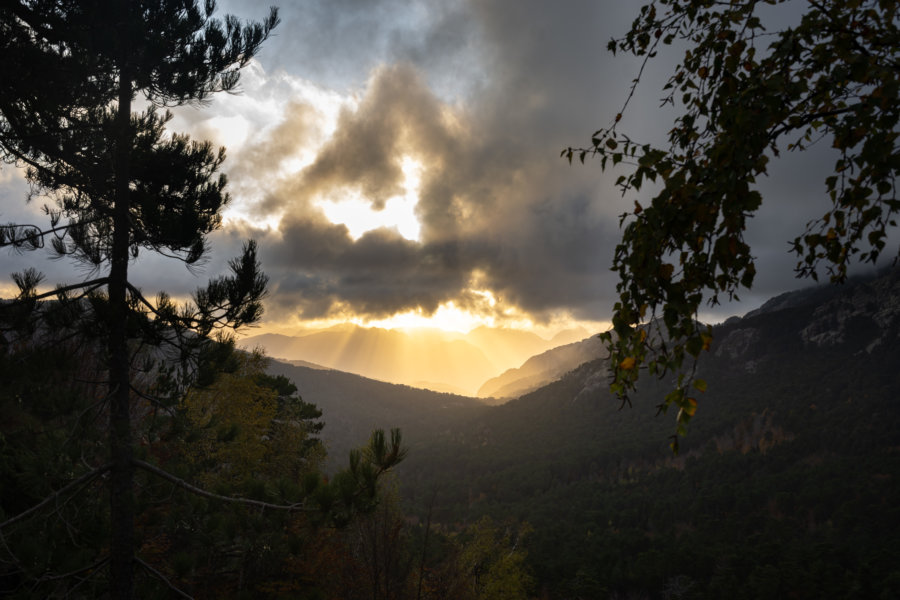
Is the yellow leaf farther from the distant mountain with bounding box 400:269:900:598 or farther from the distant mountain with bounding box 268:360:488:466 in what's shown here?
the distant mountain with bounding box 268:360:488:466

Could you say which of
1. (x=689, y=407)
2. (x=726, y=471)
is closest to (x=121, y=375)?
(x=689, y=407)

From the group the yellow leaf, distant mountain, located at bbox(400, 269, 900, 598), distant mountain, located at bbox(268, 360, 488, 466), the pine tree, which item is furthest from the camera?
distant mountain, located at bbox(268, 360, 488, 466)

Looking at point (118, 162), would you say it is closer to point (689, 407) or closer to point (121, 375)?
point (121, 375)

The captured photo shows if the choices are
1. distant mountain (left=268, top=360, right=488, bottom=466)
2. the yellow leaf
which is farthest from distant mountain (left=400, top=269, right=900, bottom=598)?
the yellow leaf

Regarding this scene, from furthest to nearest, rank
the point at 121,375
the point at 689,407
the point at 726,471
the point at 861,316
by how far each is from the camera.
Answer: the point at 861,316 < the point at 726,471 < the point at 121,375 < the point at 689,407

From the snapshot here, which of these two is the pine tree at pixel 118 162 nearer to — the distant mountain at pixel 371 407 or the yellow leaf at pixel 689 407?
the yellow leaf at pixel 689 407

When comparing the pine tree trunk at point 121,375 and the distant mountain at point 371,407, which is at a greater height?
the pine tree trunk at point 121,375

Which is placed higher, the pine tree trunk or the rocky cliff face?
the rocky cliff face

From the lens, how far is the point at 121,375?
18.0 ft

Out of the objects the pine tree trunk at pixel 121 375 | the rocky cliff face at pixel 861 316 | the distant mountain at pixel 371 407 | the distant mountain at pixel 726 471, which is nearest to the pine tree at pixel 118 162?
the pine tree trunk at pixel 121 375

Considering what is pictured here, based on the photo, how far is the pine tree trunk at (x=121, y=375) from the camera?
522cm

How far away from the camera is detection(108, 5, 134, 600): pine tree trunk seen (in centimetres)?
522

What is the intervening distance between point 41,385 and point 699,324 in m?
6.99

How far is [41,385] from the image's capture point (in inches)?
201
